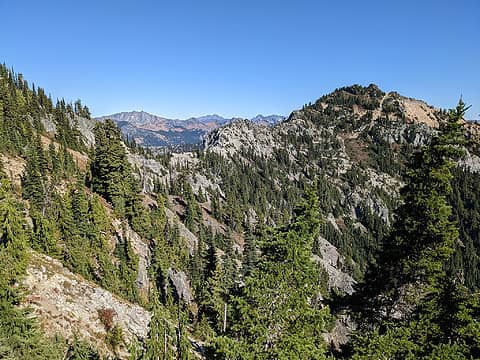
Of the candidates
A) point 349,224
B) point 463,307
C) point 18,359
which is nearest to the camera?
point 18,359

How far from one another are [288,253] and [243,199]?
456 feet

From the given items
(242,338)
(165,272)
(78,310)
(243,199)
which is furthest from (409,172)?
(243,199)

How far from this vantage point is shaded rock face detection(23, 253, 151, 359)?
74.6 ft

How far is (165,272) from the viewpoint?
56.6 metres

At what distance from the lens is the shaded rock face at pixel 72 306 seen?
2273 cm

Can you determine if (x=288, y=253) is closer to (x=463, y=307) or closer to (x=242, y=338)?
(x=242, y=338)

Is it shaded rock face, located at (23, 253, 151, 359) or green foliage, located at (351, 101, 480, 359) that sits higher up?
green foliage, located at (351, 101, 480, 359)

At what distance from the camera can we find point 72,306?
24.8 meters

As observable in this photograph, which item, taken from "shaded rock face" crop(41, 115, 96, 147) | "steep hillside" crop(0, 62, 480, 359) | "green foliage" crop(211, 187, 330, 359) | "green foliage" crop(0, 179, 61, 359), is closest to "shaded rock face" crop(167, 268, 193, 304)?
"steep hillside" crop(0, 62, 480, 359)

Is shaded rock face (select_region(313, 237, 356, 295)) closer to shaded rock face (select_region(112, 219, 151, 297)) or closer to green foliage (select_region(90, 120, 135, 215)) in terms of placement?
shaded rock face (select_region(112, 219, 151, 297))

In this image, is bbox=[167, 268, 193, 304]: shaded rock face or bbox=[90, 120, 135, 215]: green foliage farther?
bbox=[167, 268, 193, 304]: shaded rock face

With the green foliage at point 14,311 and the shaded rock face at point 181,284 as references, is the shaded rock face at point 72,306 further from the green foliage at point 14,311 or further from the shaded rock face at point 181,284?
the shaded rock face at point 181,284

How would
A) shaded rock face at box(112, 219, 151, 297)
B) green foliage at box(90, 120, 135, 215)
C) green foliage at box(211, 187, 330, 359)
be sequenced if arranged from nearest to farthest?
green foliage at box(211, 187, 330, 359) < shaded rock face at box(112, 219, 151, 297) < green foliage at box(90, 120, 135, 215)

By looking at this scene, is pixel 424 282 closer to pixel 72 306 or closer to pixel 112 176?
pixel 72 306
